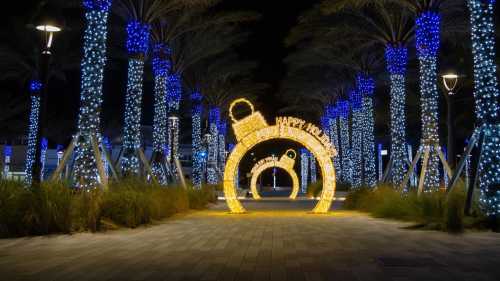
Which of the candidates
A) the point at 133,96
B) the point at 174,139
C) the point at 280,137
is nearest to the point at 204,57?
the point at 174,139

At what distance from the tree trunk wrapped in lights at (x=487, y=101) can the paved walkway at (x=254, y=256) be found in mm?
1780

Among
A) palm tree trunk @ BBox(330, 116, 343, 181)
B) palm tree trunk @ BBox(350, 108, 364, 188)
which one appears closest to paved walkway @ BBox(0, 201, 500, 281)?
palm tree trunk @ BBox(350, 108, 364, 188)

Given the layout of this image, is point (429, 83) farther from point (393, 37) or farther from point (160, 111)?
point (160, 111)

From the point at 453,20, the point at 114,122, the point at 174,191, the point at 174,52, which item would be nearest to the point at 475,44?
the point at 453,20

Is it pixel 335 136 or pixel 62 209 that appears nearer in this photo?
pixel 62 209

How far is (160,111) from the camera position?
2617 cm

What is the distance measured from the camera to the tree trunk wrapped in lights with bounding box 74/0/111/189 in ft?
54.6

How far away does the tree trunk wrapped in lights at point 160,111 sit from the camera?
25500 mm

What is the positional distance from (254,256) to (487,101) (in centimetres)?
875

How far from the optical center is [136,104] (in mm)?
22094

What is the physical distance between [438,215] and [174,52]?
61.7ft

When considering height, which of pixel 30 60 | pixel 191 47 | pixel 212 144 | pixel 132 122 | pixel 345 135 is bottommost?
pixel 132 122

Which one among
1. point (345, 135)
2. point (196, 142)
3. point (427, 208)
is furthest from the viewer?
point (345, 135)

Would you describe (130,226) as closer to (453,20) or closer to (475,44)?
(475,44)
